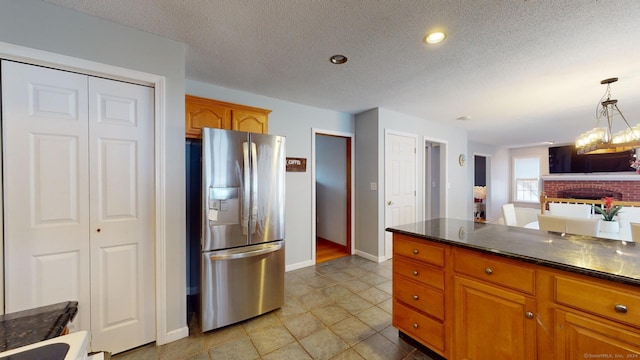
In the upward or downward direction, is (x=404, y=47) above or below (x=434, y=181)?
above

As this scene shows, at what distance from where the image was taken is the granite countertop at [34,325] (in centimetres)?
79

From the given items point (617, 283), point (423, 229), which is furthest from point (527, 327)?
point (423, 229)

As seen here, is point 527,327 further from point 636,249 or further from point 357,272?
point 357,272

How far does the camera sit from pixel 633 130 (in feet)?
8.99

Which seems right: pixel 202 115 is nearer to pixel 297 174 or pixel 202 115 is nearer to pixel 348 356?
pixel 297 174

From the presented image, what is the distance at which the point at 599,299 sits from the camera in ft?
3.49

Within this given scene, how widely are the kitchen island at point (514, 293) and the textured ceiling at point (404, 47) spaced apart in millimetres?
1469

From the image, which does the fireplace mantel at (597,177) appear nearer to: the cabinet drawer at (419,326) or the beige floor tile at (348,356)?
the cabinet drawer at (419,326)

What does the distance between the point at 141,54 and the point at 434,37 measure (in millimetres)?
2215

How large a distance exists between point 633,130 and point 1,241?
5.72m

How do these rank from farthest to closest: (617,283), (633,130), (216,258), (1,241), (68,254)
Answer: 1. (633,130)
2. (216,258)
3. (68,254)
4. (1,241)
5. (617,283)

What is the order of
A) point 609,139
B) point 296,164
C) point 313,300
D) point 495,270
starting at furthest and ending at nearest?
point 296,164, point 609,139, point 313,300, point 495,270

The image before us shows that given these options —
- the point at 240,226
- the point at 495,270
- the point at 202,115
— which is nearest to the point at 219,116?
the point at 202,115

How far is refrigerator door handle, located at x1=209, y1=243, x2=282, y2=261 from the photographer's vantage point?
79.7 inches
